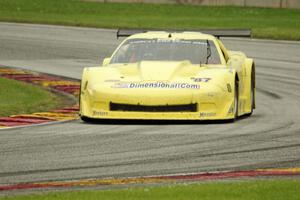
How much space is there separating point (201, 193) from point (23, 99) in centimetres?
1052

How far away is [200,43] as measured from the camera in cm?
1711

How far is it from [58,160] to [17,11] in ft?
112

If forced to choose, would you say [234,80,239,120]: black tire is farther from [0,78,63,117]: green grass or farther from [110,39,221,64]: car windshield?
[0,78,63,117]: green grass

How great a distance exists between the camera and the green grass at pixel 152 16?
3819 cm

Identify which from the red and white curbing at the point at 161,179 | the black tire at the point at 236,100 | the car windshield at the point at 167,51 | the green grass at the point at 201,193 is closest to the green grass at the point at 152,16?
the car windshield at the point at 167,51

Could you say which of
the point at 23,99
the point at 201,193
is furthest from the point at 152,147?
the point at 23,99

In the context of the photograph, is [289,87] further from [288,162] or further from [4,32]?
[4,32]

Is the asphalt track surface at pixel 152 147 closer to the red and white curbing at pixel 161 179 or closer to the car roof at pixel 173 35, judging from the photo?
the red and white curbing at pixel 161 179

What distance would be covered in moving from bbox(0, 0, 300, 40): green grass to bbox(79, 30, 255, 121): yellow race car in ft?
58.8

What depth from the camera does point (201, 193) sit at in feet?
31.0

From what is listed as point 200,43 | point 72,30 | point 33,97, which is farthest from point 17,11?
point 200,43

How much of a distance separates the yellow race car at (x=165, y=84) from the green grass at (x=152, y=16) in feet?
58.8

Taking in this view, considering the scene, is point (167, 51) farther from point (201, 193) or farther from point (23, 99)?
point (201, 193)

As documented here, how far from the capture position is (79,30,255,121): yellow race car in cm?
1527
